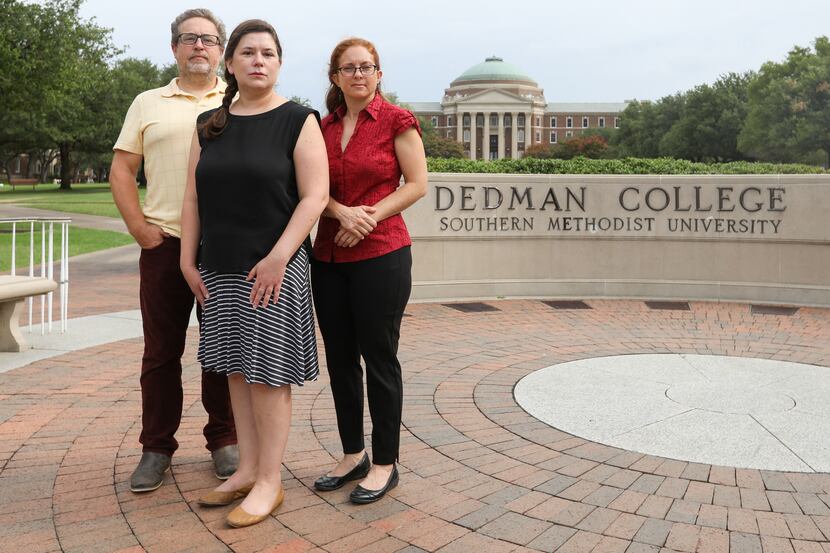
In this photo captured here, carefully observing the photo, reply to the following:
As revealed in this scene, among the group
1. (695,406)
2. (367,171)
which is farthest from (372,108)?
(695,406)

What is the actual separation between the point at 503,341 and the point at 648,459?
9.88ft

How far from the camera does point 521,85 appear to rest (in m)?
119

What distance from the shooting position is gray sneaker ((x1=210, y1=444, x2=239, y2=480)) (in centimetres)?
343

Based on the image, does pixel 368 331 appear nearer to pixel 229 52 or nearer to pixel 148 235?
pixel 148 235

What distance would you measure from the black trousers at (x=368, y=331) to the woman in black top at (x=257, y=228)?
0.69 feet

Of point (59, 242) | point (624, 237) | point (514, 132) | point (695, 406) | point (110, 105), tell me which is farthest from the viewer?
point (514, 132)

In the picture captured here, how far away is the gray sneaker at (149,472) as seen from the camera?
326 centimetres

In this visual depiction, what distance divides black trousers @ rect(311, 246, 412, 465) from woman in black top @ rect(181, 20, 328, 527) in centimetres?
21

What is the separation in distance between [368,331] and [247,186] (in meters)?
0.79

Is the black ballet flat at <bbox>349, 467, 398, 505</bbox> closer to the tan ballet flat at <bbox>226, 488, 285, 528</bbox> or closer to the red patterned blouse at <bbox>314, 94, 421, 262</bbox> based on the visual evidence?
the tan ballet flat at <bbox>226, 488, 285, 528</bbox>

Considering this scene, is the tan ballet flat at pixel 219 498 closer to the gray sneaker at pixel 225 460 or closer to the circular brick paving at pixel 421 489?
the circular brick paving at pixel 421 489

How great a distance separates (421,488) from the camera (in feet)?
11.0

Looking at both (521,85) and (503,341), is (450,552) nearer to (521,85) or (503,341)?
(503,341)

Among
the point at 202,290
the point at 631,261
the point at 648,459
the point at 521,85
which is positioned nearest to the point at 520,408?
the point at 648,459
